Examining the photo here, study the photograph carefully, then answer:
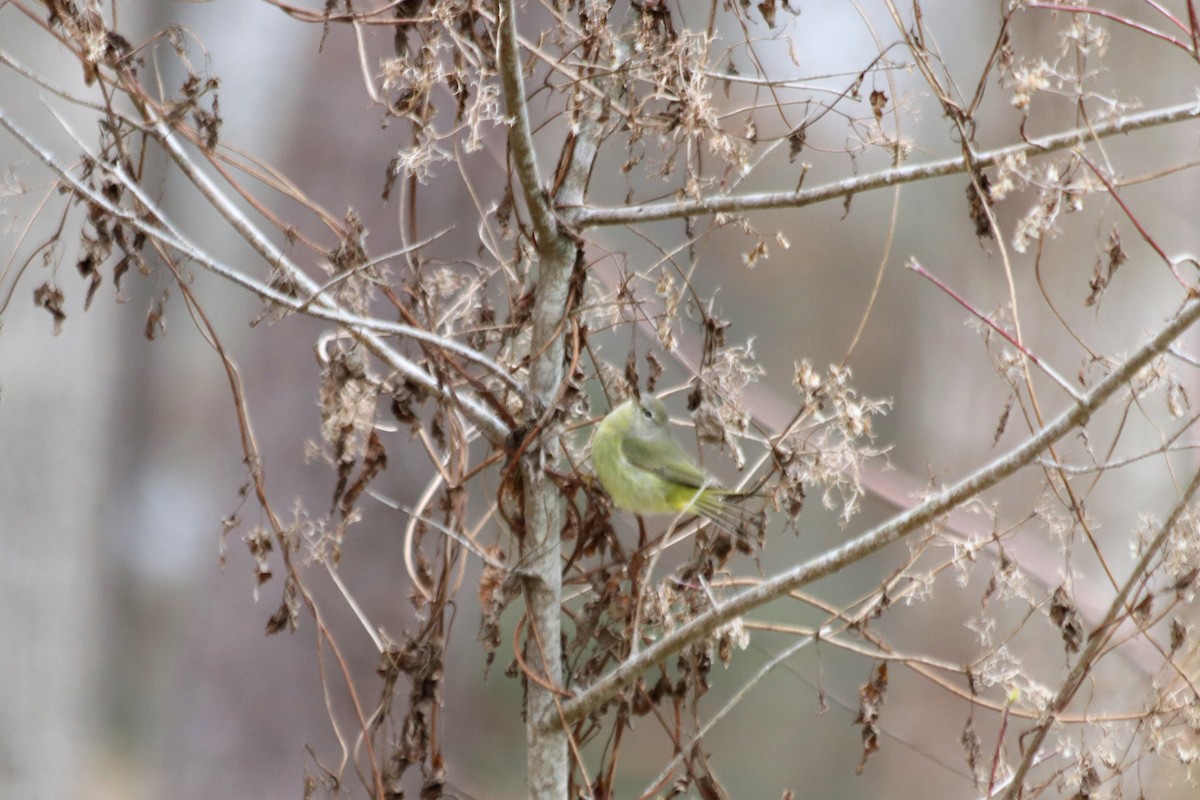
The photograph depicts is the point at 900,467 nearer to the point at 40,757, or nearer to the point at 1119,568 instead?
the point at 1119,568

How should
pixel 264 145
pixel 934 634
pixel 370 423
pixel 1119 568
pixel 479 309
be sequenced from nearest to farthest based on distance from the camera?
1. pixel 370 423
2. pixel 479 309
3. pixel 264 145
4. pixel 1119 568
5. pixel 934 634

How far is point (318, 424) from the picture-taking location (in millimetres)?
3848

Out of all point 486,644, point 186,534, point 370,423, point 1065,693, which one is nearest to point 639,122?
point 370,423

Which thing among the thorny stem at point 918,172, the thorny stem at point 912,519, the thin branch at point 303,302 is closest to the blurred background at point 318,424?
the thorny stem at point 918,172

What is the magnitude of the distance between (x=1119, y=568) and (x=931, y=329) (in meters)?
1.72

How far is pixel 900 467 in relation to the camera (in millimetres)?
6027

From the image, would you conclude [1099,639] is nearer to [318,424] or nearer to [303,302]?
[303,302]

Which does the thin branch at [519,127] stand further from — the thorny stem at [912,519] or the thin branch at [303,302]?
the thorny stem at [912,519]

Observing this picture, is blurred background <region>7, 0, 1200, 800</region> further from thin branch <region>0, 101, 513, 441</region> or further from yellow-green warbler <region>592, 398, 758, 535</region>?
thin branch <region>0, 101, 513, 441</region>

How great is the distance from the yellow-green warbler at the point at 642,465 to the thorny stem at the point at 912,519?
0.53 m

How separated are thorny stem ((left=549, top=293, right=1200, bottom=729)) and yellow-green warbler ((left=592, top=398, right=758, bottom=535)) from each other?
0.53m

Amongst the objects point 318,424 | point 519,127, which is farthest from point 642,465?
point 318,424

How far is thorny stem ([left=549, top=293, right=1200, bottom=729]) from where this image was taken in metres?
1.36

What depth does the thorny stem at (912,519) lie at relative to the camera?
1.36 metres
